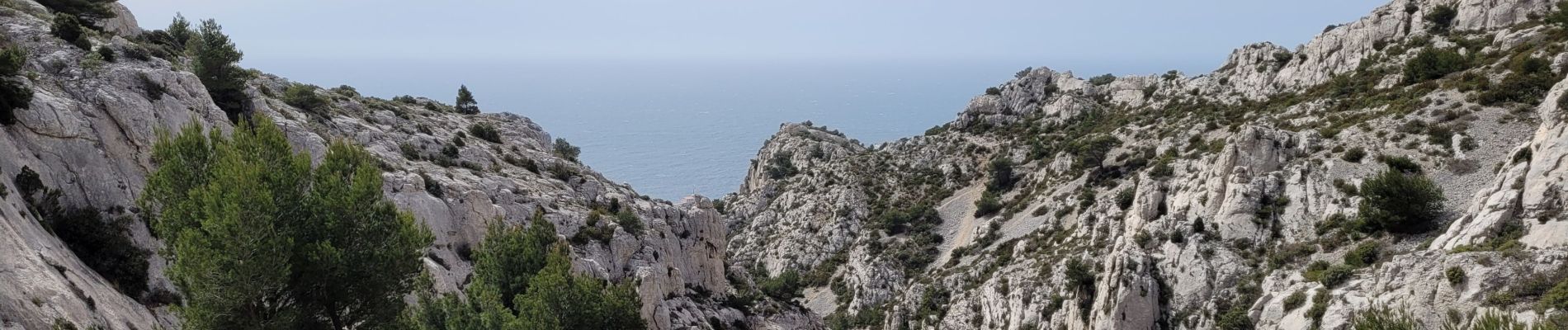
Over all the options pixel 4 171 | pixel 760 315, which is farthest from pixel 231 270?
pixel 760 315

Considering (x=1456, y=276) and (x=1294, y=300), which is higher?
(x=1456, y=276)

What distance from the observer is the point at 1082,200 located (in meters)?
45.5

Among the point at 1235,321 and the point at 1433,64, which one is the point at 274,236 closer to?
the point at 1235,321

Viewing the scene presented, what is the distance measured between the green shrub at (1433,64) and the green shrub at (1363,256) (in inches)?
768

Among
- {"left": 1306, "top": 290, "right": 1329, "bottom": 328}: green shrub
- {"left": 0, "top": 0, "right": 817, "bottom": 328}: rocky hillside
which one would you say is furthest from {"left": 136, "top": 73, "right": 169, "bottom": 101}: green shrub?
{"left": 1306, "top": 290, "right": 1329, "bottom": 328}: green shrub

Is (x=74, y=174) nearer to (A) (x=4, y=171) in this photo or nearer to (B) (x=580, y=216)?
(A) (x=4, y=171)

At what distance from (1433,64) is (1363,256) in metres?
21.6

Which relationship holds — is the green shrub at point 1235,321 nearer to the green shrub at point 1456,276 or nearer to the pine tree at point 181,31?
the green shrub at point 1456,276

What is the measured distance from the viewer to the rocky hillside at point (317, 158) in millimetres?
14641

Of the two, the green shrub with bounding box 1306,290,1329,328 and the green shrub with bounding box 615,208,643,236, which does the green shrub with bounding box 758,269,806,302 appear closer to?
the green shrub with bounding box 615,208,643,236

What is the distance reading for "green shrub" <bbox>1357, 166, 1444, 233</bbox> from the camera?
2483 centimetres

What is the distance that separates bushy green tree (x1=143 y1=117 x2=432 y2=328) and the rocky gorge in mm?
1591

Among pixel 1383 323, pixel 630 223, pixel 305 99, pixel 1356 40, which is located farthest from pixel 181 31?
pixel 1356 40

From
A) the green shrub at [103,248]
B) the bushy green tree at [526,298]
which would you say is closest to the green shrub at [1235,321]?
the bushy green tree at [526,298]
